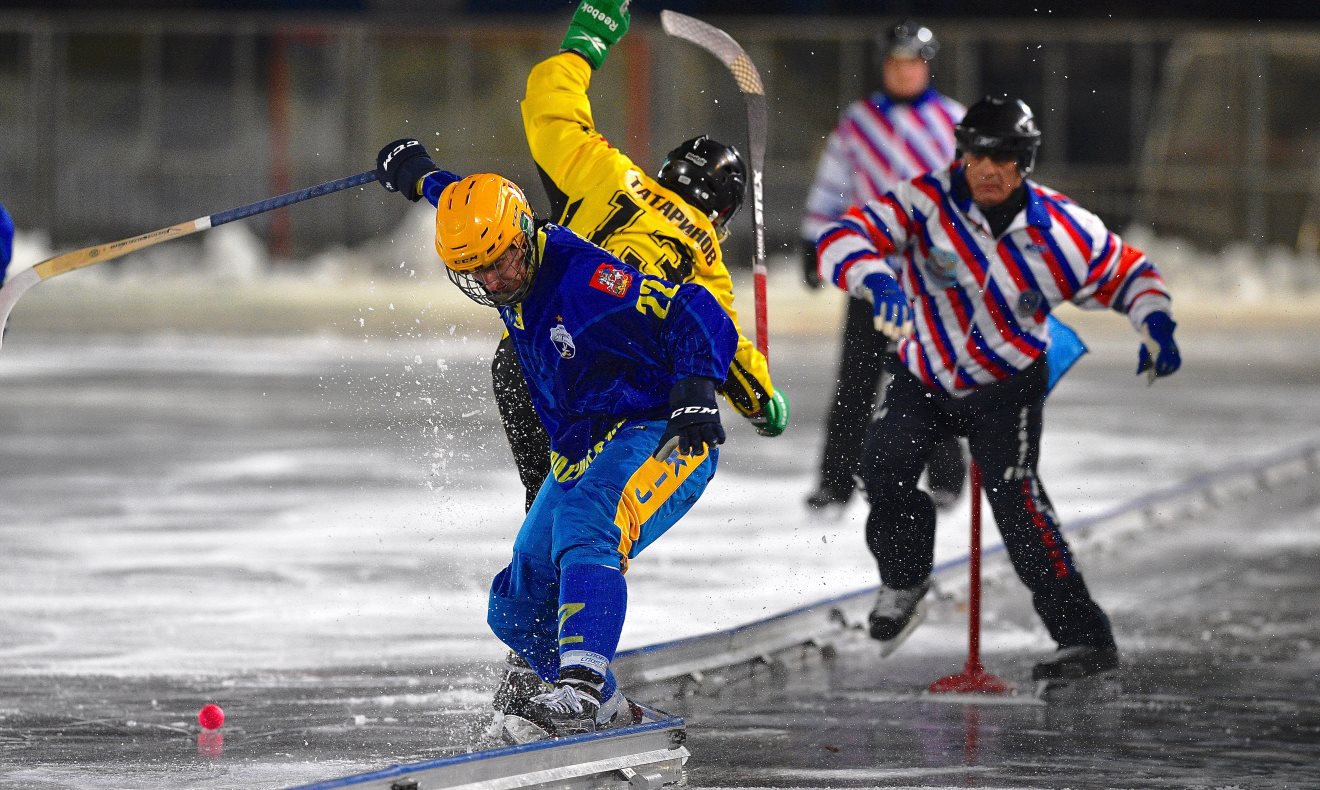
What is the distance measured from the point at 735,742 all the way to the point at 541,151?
161cm

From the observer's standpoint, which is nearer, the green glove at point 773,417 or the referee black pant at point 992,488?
the green glove at point 773,417

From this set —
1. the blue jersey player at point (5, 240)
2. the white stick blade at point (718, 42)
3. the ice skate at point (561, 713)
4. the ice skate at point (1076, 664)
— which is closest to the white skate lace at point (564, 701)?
the ice skate at point (561, 713)

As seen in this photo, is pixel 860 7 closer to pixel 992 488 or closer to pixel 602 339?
pixel 992 488

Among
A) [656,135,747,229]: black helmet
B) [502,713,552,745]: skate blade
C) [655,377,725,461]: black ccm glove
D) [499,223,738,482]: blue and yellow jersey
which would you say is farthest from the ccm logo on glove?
[656,135,747,229]: black helmet

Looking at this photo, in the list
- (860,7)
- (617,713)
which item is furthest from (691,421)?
(860,7)

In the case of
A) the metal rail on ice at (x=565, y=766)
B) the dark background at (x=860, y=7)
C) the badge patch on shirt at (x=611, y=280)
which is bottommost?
the metal rail on ice at (x=565, y=766)

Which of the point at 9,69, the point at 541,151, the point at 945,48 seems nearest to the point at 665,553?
the point at 541,151

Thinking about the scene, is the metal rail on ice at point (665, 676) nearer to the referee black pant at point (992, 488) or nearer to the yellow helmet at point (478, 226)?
the referee black pant at point (992, 488)

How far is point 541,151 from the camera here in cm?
523

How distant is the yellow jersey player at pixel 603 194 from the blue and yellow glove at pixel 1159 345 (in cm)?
109

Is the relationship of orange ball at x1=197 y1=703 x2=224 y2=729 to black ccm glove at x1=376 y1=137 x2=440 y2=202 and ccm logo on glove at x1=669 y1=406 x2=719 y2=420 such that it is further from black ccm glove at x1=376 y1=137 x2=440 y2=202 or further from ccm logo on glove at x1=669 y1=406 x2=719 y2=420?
ccm logo on glove at x1=669 y1=406 x2=719 y2=420

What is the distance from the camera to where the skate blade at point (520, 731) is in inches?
168

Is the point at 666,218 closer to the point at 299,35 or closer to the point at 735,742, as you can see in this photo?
the point at 735,742

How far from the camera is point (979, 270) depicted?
5383mm
